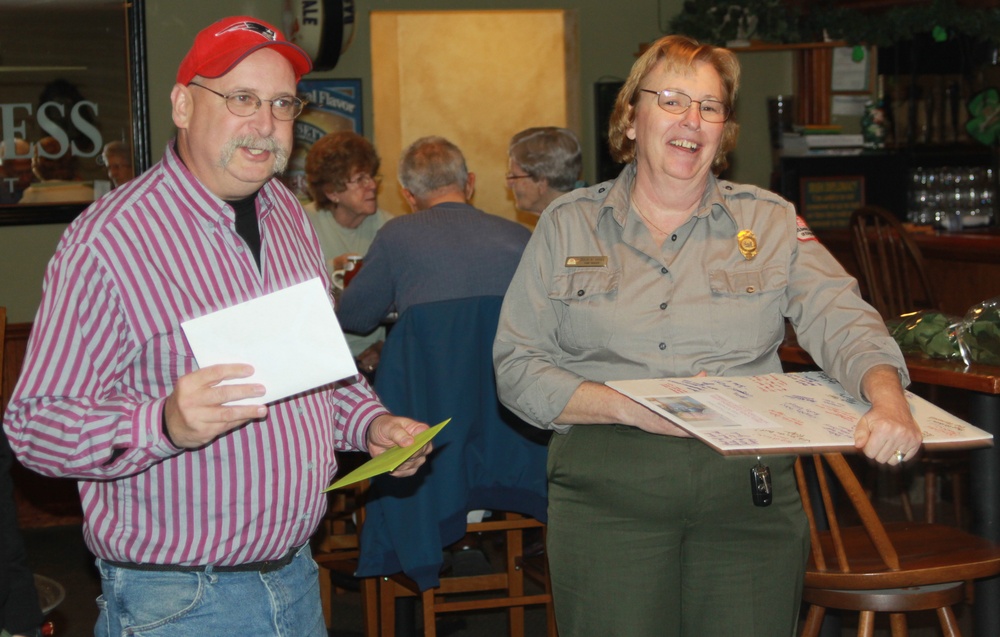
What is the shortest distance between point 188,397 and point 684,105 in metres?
1.07

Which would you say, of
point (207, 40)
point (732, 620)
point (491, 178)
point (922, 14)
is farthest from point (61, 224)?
point (922, 14)

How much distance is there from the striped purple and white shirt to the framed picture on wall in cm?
396

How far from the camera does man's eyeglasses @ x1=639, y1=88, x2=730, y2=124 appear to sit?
1.96 m

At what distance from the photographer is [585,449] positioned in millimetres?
1956

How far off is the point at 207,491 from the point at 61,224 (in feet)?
13.8

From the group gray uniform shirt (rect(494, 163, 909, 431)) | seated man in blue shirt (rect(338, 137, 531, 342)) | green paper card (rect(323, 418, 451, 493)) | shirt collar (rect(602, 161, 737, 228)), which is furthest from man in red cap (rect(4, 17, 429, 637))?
seated man in blue shirt (rect(338, 137, 531, 342))

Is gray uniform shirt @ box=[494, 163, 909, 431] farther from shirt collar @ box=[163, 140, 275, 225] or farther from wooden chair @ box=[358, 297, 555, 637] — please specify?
wooden chair @ box=[358, 297, 555, 637]

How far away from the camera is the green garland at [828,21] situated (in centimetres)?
613

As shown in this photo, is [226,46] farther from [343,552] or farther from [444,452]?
[343,552]

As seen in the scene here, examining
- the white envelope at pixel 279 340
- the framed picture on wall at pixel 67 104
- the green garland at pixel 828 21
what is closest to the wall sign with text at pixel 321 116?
the framed picture on wall at pixel 67 104

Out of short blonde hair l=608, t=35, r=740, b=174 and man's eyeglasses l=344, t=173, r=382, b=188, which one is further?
man's eyeglasses l=344, t=173, r=382, b=188

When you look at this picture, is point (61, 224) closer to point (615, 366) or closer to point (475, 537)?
point (475, 537)

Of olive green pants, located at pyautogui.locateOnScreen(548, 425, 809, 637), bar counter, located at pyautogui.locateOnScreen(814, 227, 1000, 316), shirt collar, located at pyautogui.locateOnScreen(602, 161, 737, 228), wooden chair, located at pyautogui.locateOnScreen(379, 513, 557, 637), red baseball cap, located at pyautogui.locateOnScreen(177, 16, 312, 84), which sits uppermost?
red baseball cap, located at pyautogui.locateOnScreen(177, 16, 312, 84)

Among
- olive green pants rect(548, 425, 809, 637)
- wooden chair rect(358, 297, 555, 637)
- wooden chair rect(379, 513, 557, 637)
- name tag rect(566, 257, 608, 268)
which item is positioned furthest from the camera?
wooden chair rect(379, 513, 557, 637)
